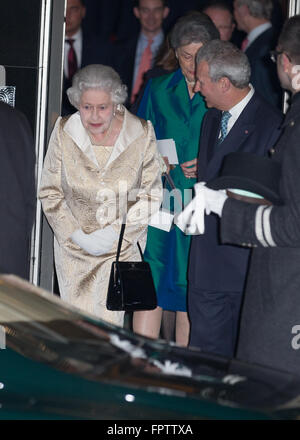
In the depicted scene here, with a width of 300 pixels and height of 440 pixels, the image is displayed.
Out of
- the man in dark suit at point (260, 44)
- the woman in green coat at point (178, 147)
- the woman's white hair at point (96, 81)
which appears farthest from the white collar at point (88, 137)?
the man in dark suit at point (260, 44)

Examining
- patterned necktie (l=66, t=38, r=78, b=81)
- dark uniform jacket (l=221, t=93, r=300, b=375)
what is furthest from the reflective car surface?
patterned necktie (l=66, t=38, r=78, b=81)

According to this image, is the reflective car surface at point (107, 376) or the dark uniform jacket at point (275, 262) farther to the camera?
the dark uniform jacket at point (275, 262)

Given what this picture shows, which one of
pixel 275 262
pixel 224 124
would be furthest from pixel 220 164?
pixel 275 262

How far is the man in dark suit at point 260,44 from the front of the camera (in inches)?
215

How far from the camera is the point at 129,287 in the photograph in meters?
4.08

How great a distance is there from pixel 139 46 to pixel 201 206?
443 cm

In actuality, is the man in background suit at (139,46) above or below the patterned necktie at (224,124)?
above

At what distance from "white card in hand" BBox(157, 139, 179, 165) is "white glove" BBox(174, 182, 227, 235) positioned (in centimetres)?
138

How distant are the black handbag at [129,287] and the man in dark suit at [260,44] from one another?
5.78 ft

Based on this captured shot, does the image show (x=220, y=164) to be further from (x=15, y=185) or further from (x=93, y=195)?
(x=15, y=185)

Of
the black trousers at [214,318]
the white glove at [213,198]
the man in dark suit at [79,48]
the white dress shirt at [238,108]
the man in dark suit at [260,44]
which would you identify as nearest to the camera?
the white glove at [213,198]

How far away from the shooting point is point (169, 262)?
15.1 feet

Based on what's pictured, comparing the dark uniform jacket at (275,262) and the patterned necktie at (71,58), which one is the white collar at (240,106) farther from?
the patterned necktie at (71,58)
